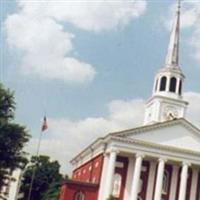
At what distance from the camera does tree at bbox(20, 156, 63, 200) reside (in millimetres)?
85625

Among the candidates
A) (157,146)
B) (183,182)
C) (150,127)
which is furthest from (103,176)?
(183,182)

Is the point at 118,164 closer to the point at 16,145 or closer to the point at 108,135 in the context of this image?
the point at 108,135

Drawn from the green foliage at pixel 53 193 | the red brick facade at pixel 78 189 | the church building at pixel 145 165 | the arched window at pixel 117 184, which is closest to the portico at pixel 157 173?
the church building at pixel 145 165

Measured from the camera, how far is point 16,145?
42.9 metres

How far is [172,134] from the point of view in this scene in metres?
56.5

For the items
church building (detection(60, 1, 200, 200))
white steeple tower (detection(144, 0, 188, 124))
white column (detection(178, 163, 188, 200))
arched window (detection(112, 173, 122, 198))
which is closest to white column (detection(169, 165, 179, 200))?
church building (detection(60, 1, 200, 200))

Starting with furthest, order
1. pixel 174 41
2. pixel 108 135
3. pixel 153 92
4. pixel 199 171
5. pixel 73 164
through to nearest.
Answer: pixel 73 164 < pixel 174 41 < pixel 153 92 < pixel 199 171 < pixel 108 135

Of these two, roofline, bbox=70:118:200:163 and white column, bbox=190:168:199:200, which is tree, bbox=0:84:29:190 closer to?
roofline, bbox=70:118:200:163

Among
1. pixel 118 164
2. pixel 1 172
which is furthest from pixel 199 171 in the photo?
pixel 1 172

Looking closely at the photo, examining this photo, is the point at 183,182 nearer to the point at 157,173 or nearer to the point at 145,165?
the point at 157,173

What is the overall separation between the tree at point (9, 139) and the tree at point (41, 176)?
132 ft

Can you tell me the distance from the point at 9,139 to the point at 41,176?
47040 millimetres

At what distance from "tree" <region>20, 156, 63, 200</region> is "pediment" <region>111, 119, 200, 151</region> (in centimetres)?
3143

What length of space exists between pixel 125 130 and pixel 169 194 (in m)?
8.87
